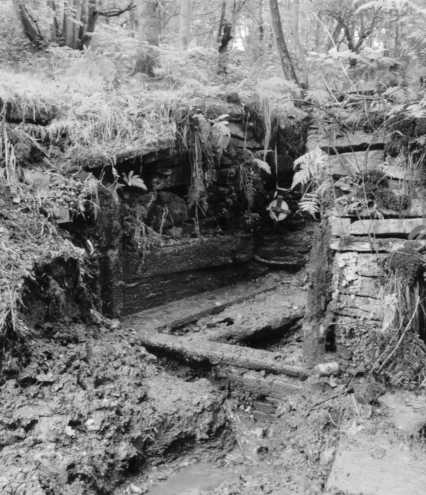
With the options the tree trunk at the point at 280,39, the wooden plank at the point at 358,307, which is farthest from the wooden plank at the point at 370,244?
the tree trunk at the point at 280,39

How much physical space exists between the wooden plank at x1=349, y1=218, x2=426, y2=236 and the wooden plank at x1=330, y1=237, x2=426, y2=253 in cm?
5

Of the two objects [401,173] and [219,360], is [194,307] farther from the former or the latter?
[401,173]

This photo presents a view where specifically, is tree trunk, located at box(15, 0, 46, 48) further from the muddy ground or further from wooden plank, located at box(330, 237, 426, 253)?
wooden plank, located at box(330, 237, 426, 253)

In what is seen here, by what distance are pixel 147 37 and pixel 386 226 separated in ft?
18.2

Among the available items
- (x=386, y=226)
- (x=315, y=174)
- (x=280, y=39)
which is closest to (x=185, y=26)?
(x=280, y=39)

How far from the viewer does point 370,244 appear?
3375 millimetres

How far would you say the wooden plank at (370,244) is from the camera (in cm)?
317

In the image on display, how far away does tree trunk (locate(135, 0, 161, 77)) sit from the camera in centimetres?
721

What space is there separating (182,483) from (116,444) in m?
0.51

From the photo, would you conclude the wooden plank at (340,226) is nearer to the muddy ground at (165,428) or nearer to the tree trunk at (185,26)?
the muddy ground at (165,428)

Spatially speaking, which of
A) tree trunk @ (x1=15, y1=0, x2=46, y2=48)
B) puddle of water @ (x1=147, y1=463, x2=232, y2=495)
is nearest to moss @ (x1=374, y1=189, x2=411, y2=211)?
puddle of water @ (x1=147, y1=463, x2=232, y2=495)

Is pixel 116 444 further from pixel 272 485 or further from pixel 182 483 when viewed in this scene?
pixel 272 485

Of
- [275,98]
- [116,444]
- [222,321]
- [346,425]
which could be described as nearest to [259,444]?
[346,425]

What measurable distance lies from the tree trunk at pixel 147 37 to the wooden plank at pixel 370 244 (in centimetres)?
485
